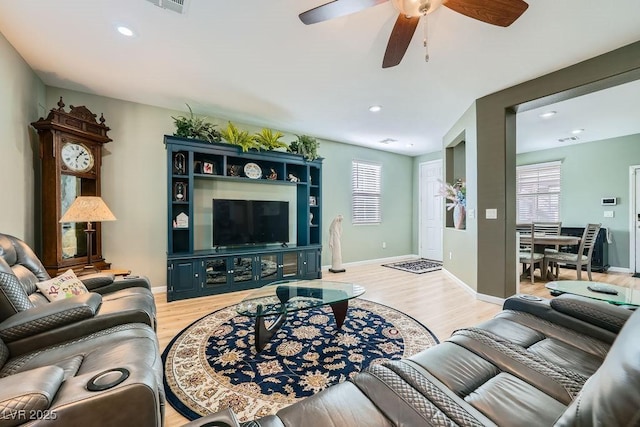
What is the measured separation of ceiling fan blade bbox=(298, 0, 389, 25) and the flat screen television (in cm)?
290

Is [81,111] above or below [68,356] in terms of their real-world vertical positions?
above

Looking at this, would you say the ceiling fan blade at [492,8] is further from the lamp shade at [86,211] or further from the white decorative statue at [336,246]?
the white decorative statue at [336,246]

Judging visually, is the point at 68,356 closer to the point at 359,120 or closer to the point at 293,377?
the point at 293,377

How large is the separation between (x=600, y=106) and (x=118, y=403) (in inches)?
230

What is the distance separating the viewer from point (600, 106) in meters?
3.78

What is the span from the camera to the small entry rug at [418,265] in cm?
534

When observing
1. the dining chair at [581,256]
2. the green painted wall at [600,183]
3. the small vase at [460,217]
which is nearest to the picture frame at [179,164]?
the small vase at [460,217]

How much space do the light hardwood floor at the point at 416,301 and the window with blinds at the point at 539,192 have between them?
1.53m

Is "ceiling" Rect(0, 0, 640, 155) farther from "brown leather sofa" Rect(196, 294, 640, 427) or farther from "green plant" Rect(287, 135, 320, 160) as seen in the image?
"brown leather sofa" Rect(196, 294, 640, 427)

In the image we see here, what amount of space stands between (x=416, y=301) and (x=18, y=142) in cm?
463

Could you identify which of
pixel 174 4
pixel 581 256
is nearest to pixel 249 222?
pixel 174 4

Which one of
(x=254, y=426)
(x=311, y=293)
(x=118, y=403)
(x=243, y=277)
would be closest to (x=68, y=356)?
(x=118, y=403)

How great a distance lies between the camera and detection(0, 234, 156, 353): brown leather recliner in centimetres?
133

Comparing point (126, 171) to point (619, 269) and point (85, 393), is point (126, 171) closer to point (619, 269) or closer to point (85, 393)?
point (85, 393)
